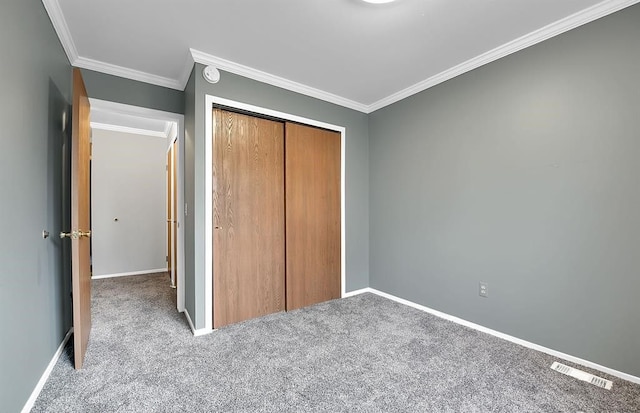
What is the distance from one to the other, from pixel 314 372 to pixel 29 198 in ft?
6.81

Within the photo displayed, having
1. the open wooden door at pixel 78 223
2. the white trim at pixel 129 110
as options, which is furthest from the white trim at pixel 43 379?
the white trim at pixel 129 110

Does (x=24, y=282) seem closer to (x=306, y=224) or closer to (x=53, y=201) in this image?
(x=53, y=201)

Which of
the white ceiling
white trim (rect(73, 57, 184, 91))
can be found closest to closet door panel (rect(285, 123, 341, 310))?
the white ceiling

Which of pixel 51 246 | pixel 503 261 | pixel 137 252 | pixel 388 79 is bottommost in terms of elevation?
pixel 137 252

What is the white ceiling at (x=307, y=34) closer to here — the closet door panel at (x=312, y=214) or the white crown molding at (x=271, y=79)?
the white crown molding at (x=271, y=79)

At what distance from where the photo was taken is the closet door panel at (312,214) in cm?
304

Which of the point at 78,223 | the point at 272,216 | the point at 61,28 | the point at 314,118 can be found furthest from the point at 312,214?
the point at 61,28

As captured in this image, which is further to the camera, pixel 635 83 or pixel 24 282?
pixel 635 83

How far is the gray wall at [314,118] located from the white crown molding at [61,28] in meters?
0.90

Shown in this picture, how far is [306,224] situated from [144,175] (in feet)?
11.5

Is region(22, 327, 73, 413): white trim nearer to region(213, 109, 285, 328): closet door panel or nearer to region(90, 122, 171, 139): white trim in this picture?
region(213, 109, 285, 328): closet door panel

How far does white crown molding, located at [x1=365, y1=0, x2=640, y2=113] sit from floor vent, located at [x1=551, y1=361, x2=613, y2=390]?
2448 mm

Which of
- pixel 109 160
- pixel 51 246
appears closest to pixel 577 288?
pixel 51 246

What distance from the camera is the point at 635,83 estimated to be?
1.75m
